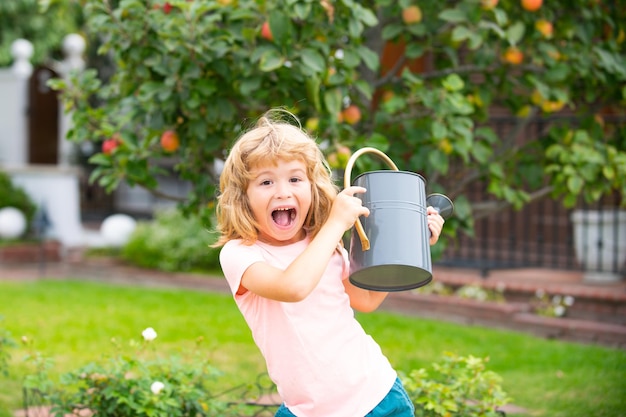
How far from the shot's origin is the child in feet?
7.48

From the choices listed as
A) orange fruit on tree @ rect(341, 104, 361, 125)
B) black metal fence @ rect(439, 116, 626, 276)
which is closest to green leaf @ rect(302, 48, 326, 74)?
orange fruit on tree @ rect(341, 104, 361, 125)

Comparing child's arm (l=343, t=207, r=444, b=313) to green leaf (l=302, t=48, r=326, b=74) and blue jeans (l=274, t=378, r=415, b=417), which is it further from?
green leaf (l=302, t=48, r=326, b=74)

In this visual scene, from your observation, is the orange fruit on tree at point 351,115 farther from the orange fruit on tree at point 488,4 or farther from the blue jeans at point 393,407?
the blue jeans at point 393,407

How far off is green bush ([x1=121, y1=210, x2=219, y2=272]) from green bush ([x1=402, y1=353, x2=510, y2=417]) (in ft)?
18.4

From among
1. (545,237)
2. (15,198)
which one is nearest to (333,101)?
(545,237)

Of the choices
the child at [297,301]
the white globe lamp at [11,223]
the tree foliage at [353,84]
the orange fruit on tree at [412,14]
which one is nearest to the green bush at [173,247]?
the white globe lamp at [11,223]

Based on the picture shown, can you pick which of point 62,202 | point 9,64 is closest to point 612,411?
point 62,202

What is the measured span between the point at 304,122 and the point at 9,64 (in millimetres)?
13025

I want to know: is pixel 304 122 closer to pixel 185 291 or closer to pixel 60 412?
pixel 60 412

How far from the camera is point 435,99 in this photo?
3.88 metres

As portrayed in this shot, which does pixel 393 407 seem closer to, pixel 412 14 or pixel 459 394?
pixel 459 394

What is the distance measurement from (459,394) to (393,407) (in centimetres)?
113

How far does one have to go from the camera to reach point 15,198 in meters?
11.3

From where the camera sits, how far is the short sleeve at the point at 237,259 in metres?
2.30
